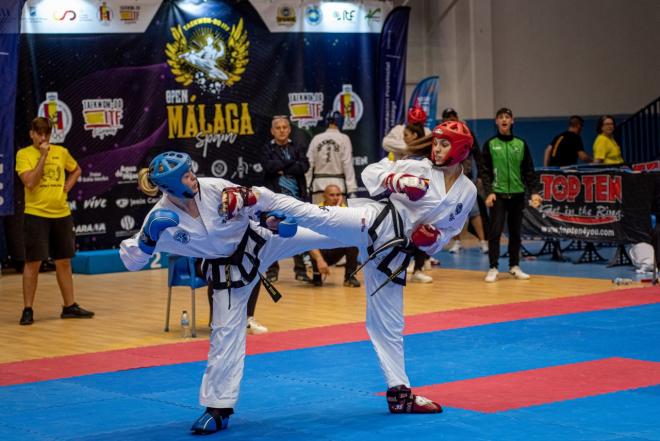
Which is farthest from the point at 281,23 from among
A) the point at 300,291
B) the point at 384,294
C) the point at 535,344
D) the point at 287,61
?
the point at 384,294

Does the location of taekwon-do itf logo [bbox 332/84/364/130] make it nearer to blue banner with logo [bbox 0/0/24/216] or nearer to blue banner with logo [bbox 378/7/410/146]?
blue banner with logo [bbox 378/7/410/146]

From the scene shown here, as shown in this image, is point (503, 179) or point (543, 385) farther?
point (503, 179)

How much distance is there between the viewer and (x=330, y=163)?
42.0ft

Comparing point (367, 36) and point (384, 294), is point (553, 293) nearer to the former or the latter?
point (384, 294)

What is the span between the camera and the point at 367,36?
16.3 m

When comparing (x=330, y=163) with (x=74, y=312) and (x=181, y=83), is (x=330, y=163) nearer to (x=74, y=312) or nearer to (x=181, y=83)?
(x=181, y=83)

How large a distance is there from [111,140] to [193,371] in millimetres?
7601

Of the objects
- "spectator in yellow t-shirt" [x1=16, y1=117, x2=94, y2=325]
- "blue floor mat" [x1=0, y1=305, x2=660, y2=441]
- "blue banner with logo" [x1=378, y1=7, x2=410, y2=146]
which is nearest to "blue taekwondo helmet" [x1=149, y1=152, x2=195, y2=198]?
"blue floor mat" [x1=0, y1=305, x2=660, y2=441]

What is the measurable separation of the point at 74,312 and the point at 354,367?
152 inches

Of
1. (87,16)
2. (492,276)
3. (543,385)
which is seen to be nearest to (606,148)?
(492,276)

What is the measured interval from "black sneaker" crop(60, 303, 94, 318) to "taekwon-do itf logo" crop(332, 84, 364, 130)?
6.75 metres

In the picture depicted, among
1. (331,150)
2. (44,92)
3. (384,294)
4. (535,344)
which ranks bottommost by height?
(535,344)

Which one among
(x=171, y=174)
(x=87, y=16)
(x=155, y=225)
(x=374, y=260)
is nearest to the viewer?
(x=155, y=225)

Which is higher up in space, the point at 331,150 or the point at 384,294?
the point at 331,150
